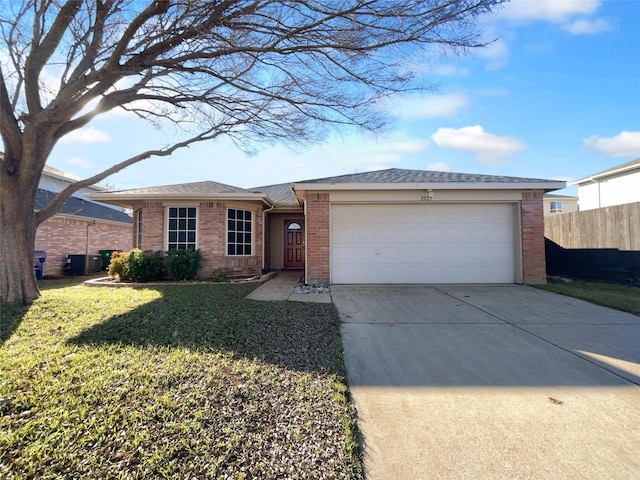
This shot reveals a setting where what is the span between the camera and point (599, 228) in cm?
1052

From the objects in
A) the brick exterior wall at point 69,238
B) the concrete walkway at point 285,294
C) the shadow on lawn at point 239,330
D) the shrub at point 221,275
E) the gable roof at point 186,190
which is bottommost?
the shadow on lawn at point 239,330

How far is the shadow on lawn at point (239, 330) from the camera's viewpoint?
13.1ft

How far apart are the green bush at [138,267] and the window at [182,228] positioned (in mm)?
705

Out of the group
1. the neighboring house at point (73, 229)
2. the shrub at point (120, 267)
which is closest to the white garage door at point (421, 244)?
the shrub at point (120, 267)

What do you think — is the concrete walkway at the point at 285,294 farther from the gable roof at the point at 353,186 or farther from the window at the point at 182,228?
the window at the point at 182,228

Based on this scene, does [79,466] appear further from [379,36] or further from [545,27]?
[545,27]

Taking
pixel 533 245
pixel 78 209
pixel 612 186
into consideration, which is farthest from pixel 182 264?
pixel 612 186

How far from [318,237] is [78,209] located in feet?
43.8

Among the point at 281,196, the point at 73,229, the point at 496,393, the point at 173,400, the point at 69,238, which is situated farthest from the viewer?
the point at 281,196

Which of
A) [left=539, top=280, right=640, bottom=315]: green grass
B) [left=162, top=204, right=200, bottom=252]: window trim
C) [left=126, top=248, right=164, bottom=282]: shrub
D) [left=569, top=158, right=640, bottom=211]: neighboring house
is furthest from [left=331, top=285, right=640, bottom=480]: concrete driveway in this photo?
[left=569, top=158, right=640, bottom=211]: neighboring house

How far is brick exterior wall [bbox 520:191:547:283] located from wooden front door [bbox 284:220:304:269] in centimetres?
881

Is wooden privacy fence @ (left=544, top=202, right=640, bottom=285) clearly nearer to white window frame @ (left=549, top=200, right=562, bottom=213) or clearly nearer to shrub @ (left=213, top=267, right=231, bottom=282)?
shrub @ (left=213, top=267, right=231, bottom=282)

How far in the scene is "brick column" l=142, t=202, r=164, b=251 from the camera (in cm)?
1078

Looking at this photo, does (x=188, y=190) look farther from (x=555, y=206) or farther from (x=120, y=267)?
(x=555, y=206)
